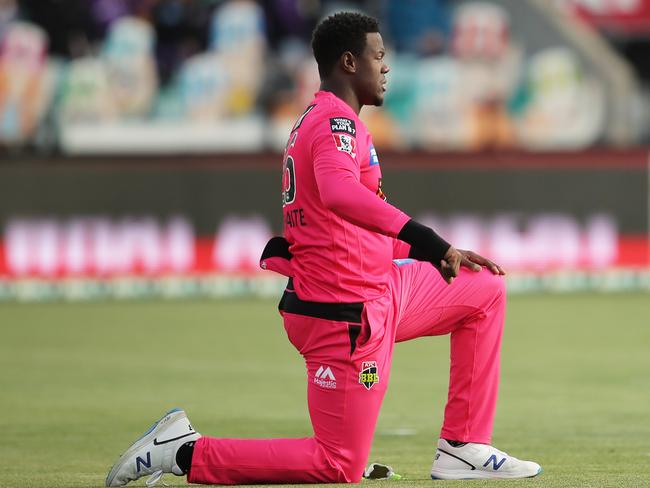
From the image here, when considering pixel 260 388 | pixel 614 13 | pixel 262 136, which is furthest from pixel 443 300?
pixel 614 13

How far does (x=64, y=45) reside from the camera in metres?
24.7

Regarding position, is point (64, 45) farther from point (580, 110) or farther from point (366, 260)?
point (366, 260)

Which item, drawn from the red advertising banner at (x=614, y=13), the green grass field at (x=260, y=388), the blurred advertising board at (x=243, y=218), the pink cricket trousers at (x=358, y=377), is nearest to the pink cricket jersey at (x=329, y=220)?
the pink cricket trousers at (x=358, y=377)

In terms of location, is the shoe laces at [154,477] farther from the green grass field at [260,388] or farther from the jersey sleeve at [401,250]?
the jersey sleeve at [401,250]

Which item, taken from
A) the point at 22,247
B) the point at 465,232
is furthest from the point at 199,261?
the point at 465,232

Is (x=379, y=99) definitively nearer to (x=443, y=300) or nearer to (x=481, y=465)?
(x=443, y=300)

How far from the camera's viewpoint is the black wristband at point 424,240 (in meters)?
6.04

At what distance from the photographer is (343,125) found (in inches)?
248

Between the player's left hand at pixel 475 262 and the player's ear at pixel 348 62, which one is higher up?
the player's ear at pixel 348 62

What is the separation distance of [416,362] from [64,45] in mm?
12718

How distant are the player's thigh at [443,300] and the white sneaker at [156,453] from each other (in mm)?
1094

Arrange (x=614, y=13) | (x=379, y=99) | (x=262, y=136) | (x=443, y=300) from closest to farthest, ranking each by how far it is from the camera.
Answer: (x=379, y=99)
(x=443, y=300)
(x=262, y=136)
(x=614, y=13)

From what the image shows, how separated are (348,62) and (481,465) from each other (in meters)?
1.86

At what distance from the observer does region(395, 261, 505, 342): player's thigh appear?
6742 millimetres
